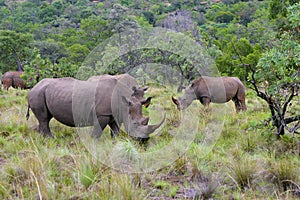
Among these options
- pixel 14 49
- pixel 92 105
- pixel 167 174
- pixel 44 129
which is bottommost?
pixel 14 49

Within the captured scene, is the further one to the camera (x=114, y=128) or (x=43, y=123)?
(x=43, y=123)

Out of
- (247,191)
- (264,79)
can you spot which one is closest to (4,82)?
(264,79)

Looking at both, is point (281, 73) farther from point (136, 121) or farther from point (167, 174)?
point (136, 121)

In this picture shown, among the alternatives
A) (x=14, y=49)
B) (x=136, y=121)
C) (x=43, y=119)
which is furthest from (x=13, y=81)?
(x=136, y=121)

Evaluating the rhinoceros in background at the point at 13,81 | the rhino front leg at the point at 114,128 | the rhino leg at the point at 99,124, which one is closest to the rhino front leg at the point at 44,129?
the rhino leg at the point at 99,124

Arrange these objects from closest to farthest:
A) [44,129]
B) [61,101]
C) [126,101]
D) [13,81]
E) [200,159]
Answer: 1. [200,159]
2. [126,101]
3. [61,101]
4. [44,129]
5. [13,81]

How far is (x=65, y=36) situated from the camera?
47.2m

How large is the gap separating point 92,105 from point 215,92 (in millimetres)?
5817

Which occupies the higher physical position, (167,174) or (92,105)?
(92,105)

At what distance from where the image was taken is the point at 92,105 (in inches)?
257

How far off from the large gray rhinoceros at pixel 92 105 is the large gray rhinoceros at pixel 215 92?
4.82 m

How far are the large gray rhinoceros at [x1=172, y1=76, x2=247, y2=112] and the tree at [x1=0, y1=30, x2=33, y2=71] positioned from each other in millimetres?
20581

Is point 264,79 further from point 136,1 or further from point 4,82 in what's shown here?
point 136,1

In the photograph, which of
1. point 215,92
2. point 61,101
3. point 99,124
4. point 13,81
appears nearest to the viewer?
point 99,124
